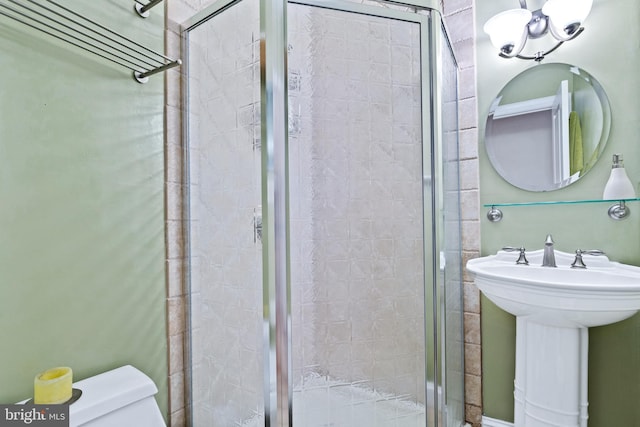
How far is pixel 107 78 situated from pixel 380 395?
139cm

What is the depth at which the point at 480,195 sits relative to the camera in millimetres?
1627

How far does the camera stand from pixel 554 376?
1250mm

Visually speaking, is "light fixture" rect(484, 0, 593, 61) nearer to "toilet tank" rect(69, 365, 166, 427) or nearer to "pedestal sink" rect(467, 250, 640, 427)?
"pedestal sink" rect(467, 250, 640, 427)

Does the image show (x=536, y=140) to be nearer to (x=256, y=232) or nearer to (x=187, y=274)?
(x=256, y=232)

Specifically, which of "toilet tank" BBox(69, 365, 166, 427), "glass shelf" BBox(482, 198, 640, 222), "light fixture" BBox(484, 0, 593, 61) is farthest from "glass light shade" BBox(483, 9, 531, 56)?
"toilet tank" BBox(69, 365, 166, 427)

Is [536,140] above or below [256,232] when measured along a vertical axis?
above

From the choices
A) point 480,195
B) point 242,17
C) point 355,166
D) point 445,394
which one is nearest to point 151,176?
point 242,17

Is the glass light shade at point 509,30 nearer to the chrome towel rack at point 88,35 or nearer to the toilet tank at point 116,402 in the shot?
the chrome towel rack at point 88,35

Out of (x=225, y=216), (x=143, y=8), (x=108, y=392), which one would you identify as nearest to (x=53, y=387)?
(x=108, y=392)

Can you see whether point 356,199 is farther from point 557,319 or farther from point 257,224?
point 557,319

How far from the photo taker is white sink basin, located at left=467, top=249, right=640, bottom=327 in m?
1.04

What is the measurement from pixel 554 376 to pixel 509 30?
1442mm

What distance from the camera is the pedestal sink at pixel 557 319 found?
1065mm

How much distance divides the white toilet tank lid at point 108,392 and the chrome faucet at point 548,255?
153cm
